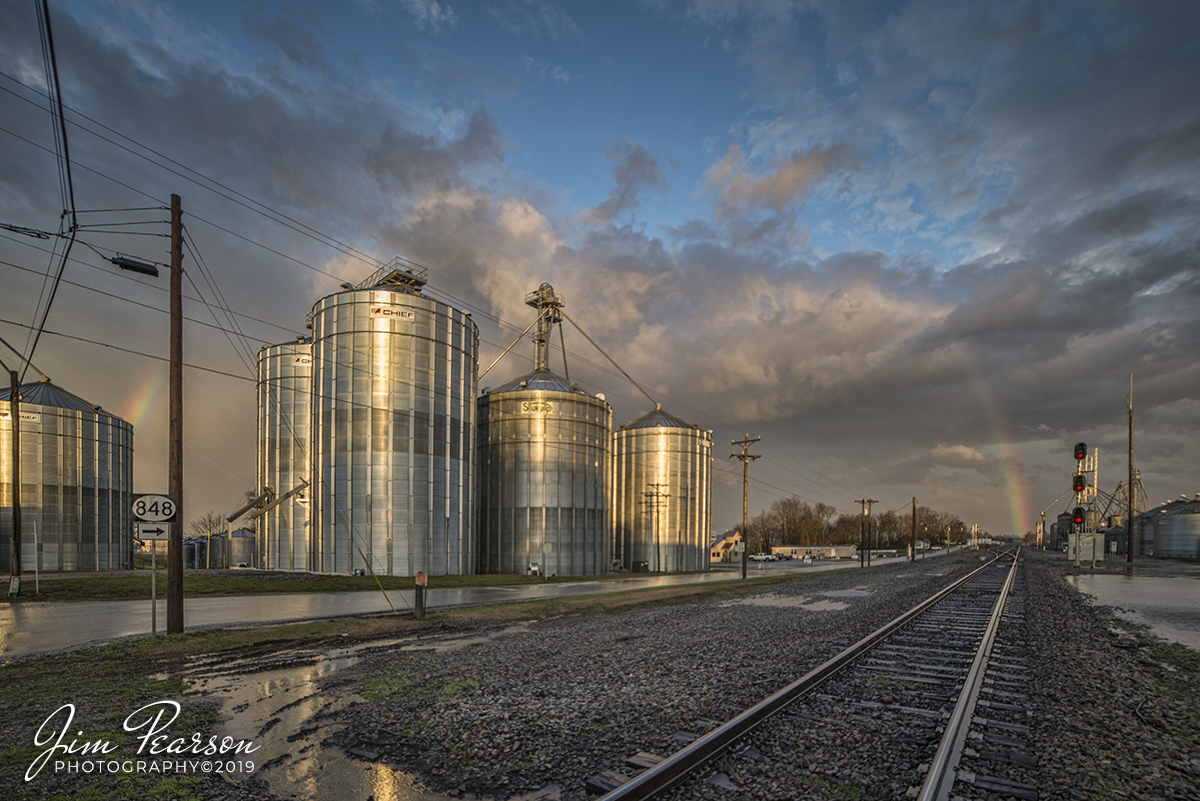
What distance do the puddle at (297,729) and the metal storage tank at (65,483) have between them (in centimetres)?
5683

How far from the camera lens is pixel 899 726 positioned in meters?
7.76

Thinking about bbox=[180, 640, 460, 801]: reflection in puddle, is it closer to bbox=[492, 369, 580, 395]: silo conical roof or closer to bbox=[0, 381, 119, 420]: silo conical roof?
bbox=[492, 369, 580, 395]: silo conical roof

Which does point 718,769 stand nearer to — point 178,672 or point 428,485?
point 178,672

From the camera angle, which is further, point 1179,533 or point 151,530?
point 1179,533

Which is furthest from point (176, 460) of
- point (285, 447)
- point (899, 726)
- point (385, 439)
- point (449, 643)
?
point (285, 447)

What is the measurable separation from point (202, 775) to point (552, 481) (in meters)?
55.0

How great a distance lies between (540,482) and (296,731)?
175ft

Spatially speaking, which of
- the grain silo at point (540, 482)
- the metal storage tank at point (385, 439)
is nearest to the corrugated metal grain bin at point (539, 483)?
the grain silo at point (540, 482)

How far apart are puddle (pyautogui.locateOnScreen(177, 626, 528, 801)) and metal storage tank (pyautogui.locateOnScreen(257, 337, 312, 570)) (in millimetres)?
41347

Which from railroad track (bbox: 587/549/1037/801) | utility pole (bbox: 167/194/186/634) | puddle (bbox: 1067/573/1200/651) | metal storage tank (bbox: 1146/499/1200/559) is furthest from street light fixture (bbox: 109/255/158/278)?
metal storage tank (bbox: 1146/499/1200/559)

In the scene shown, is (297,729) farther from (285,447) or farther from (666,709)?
(285,447)

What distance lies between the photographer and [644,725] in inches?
310

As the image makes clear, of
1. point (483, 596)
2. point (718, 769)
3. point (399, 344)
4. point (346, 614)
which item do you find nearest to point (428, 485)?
point (399, 344)

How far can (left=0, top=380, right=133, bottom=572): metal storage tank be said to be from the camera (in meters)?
54.4
